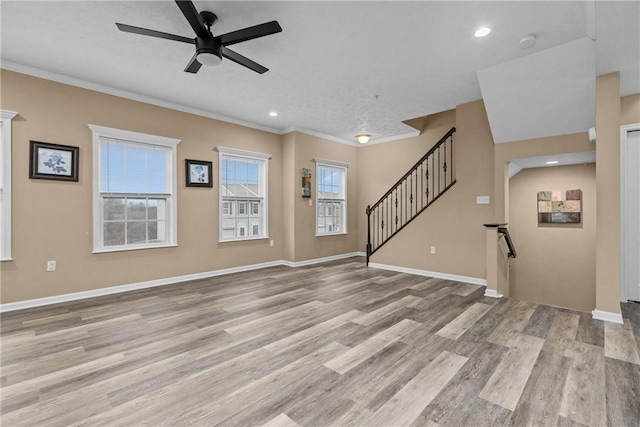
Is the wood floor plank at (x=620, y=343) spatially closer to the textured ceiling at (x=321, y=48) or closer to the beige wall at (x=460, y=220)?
the beige wall at (x=460, y=220)

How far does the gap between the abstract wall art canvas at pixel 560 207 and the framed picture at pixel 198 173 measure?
246 inches

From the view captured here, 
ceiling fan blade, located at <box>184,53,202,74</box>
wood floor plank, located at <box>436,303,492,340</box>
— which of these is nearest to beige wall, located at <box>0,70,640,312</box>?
wood floor plank, located at <box>436,303,492,340</box>

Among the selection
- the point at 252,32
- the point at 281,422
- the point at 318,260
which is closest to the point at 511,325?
the point at 281,422

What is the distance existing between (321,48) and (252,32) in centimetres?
96

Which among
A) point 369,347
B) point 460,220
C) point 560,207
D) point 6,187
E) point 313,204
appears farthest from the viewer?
point 313,204

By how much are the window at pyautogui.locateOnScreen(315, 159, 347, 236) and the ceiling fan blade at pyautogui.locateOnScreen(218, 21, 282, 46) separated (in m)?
4.10

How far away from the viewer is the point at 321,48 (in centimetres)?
315

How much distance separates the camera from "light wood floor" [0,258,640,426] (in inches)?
68.3

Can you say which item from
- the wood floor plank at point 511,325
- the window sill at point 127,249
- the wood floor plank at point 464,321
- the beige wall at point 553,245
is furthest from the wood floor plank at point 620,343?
the window sill at point 127,249

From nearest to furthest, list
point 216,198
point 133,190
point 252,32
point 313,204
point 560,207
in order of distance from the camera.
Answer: point 252,32
point 133,190
point 216,198
point 560,207
point 313,204

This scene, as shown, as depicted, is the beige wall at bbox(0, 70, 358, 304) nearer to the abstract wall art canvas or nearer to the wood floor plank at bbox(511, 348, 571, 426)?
the wood floor plank at bbox(511, 348, 571, 426)

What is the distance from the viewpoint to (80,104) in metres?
3.97

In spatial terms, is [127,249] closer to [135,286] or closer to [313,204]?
[135,286]

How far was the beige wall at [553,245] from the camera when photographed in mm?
5246
